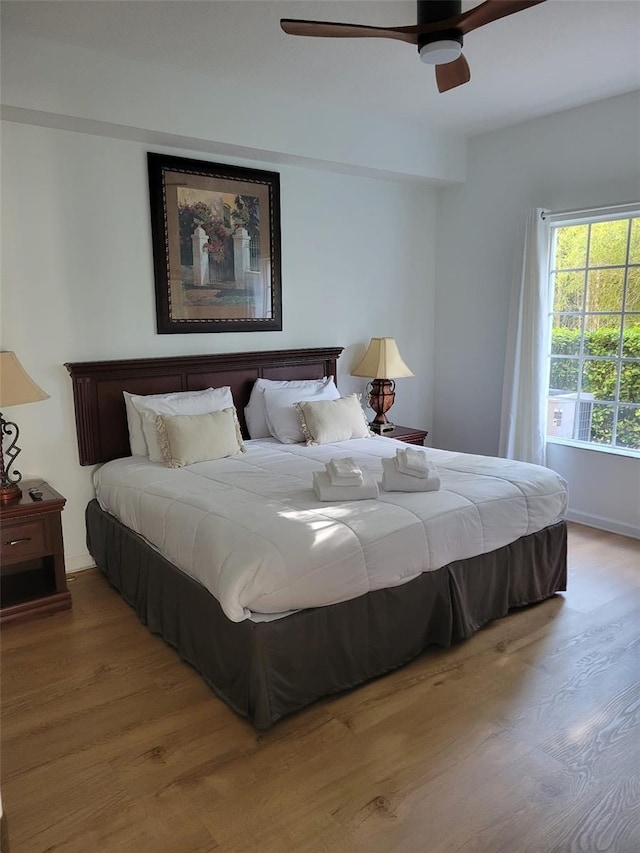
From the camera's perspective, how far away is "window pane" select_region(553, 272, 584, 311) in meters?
4.35

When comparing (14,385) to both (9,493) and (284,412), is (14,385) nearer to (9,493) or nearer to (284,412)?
(9,493)

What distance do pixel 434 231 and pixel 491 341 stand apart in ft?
3.62

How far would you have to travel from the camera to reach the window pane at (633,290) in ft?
13.2

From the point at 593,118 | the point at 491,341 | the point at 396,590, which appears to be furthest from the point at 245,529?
the point at 593,118

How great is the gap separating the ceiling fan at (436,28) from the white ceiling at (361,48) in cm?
32

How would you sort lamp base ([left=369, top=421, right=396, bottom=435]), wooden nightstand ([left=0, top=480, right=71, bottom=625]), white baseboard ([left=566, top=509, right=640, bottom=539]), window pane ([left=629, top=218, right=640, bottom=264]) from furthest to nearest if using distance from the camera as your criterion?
lamp base ([left=369, top=421, right=396, bottom=435]) → white baseboard ([left=566, top=509, right=640, bottom=539]) → window pane ([left=629, top=218, right=640, bottom=264]) → wooden nightstand ([left=0, top=480, right=71, bottom=625])

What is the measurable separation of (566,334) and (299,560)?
3104mm

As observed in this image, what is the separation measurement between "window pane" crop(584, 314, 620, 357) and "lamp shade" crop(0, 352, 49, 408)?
3527 mm

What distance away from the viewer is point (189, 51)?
318 centimetres

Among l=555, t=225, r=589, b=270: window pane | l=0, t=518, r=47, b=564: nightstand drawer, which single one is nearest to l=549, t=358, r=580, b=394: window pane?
l=555, t=225, r=589, b=270: window pane

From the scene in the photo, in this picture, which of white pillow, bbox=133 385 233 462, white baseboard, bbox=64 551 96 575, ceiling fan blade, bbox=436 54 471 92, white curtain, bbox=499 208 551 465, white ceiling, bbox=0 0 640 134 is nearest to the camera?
ceiling fan blade, bbox=436 54 471 92

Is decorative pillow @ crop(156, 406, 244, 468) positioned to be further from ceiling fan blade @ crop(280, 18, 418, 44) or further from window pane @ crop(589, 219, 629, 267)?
window pane @ crop(589, 219, 629, 267)

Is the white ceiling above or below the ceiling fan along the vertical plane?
above

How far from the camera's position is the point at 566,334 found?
4.46 meters
